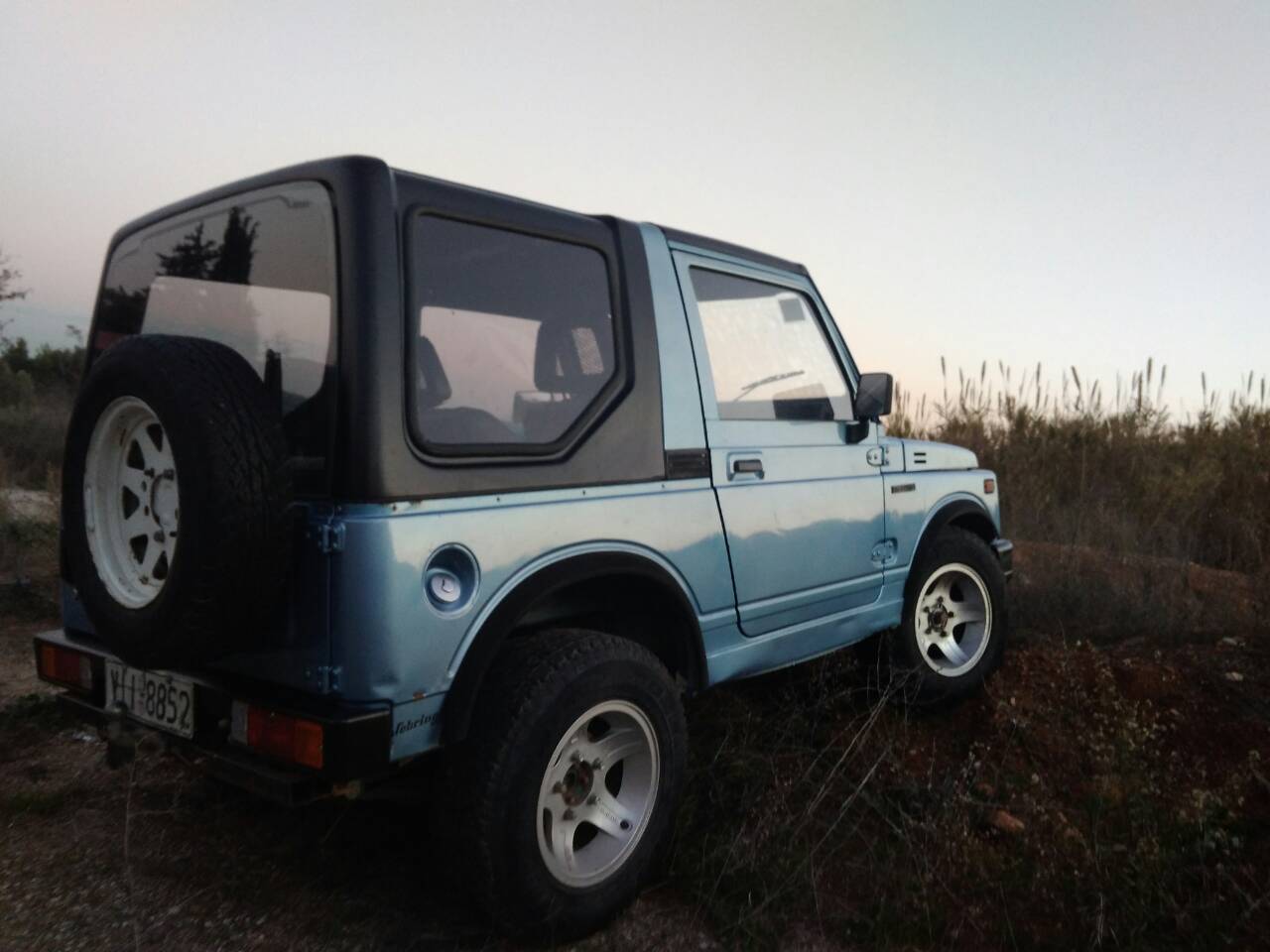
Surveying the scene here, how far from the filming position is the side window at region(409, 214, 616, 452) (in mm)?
2391

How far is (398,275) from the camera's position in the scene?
2273mm

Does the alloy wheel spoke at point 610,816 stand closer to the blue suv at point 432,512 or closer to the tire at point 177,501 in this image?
the blue suv at point 432,512

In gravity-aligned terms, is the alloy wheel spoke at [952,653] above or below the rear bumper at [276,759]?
below

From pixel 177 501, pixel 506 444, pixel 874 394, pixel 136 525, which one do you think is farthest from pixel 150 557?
pixel 874 394

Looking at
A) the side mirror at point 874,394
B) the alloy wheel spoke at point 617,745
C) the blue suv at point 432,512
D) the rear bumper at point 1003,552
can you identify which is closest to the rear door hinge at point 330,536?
the blue suv at point 432,512

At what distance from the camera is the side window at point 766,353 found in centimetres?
329

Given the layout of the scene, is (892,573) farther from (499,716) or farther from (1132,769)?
(499,716)

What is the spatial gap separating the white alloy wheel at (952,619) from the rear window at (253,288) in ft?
9.17

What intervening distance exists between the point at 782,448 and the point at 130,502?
2.07 meters

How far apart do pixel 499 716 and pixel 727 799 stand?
1.17m

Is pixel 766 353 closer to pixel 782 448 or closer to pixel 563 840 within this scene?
pixel 782 448

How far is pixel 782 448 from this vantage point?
340 cm

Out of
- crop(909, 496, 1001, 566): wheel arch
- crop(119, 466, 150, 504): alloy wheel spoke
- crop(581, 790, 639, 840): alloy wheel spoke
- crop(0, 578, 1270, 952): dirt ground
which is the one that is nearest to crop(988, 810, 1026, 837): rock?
crop(0, 578, 1270, 952): dirt ground

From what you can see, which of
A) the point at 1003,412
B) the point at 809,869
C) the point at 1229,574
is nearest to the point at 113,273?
the point at 809,869
